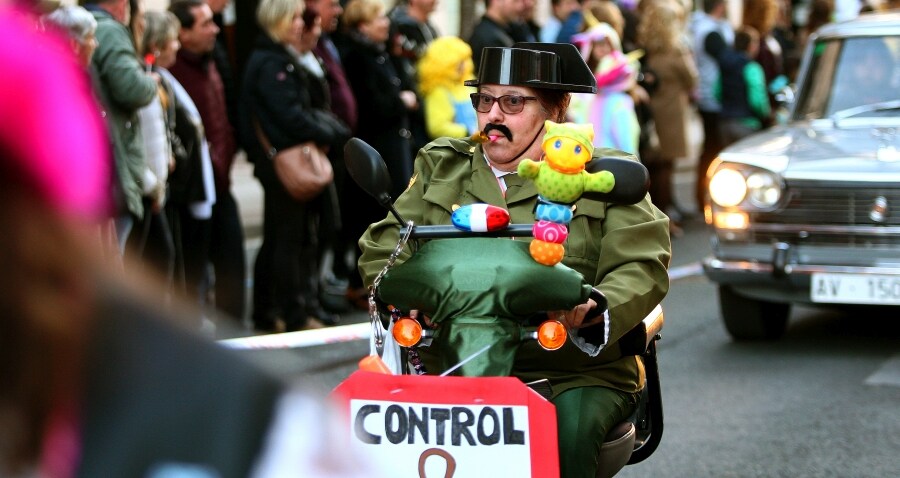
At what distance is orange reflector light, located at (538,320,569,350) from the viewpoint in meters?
3.22

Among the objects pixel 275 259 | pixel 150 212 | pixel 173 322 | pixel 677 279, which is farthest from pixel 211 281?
pixel 173 322

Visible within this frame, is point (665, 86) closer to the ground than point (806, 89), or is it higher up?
closer to the ground

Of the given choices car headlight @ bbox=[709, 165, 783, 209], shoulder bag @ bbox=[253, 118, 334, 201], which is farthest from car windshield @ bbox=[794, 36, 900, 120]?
shoulder bag @ bbox=[253, 118, 334, 201]

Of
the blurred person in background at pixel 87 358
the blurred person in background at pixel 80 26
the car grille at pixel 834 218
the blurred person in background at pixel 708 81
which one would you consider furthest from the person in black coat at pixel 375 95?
the blurred person in background at pixel 87 358

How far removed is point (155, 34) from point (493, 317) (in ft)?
15.2

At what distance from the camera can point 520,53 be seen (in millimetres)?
3850

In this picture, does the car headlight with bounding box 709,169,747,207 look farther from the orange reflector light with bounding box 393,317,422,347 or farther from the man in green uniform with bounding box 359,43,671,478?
the orange reflector light with bounding box 393,317,422,347

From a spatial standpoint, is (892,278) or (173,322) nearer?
(173,322)

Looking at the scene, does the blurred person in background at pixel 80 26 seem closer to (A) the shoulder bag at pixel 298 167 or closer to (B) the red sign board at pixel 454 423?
(A) the shoulder bag at pixel 298 167

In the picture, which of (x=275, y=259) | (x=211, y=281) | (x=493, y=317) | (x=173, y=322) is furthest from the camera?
(x=211, y=281)

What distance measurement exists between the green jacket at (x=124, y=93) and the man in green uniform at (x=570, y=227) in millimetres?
3075

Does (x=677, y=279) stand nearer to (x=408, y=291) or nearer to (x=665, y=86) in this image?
(x=665, y=86)

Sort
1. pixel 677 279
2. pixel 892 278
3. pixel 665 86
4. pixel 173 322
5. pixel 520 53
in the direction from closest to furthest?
pixel 173 322
pixel 520 53
pixel 892 278
pixel 677 279
pixel 665 86

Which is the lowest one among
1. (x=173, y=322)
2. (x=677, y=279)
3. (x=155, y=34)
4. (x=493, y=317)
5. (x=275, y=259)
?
(x=677, y=279)
